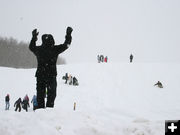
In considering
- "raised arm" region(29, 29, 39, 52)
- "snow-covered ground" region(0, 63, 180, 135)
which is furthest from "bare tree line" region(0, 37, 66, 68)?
"raised arm" region(29, 29, 39, 52)

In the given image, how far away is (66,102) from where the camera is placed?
17984 millimetres

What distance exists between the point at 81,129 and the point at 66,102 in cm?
1397

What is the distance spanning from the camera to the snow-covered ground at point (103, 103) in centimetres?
427

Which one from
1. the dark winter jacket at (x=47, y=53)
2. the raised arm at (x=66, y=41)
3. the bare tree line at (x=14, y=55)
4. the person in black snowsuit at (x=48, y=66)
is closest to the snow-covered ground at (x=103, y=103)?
the person in black snowsuit at (x=48, y=66)

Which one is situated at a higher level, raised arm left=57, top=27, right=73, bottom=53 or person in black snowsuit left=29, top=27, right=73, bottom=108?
raised arm left=57, top=27, right=73, bottom=53

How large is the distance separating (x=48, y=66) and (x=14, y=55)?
2782 inches

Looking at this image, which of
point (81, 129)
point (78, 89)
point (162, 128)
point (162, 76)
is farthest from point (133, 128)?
point (162, 76)

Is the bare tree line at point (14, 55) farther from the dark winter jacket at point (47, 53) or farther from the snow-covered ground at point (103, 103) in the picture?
the dark winter jacket at point (47, 53)

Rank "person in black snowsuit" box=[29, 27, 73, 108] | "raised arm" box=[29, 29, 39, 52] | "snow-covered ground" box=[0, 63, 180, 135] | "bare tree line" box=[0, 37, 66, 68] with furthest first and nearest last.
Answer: "bare tree line" box=[0, 37, 66, 68] → "raised arm" box=[29, 29, 39, 52] → "person in black snowsuit" box=[29, 27, 73, 108] → "snow-covered ground" box=[0, 63, 180, 135]

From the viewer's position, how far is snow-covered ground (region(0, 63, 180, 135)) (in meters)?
4.27

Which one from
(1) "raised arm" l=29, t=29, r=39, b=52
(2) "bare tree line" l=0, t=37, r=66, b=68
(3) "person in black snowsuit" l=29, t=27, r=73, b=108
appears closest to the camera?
(3) "person in black snowsuit" l=29, t=27, r=73, b=108

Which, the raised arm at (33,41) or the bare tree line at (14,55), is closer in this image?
the raised arm at (33,41)

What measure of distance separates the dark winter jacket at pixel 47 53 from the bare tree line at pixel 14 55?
66.4 metres

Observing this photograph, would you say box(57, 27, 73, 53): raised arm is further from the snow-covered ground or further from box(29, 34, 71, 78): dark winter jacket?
the snow-covered ground
